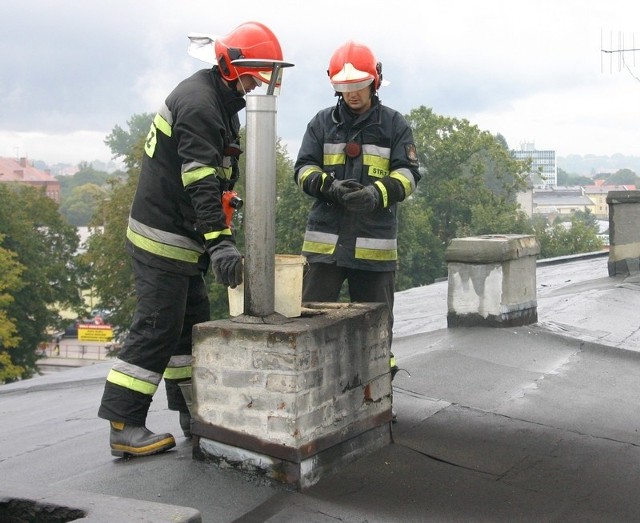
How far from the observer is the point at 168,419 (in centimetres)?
607

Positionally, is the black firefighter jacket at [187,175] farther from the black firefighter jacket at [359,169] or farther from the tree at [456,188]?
the tree at [456,188]

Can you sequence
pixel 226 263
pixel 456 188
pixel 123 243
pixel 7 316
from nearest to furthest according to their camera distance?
1. pixel 226 263
2. pixel 123 243
3. pixel 7 316
4. pixel 456 188

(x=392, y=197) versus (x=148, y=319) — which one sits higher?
(x=392, y=197)

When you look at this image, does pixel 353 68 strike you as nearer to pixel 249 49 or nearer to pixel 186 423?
pixel 249 49

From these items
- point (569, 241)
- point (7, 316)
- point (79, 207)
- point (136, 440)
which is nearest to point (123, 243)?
point (7, 316)

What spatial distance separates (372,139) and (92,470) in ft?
7.72

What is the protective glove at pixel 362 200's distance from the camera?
5.17m

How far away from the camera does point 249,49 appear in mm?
4680

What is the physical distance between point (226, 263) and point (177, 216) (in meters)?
0.52

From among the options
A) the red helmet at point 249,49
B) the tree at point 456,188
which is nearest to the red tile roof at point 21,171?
the tree at point 456,188

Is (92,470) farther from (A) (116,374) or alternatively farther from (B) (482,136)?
(B) (482,136)

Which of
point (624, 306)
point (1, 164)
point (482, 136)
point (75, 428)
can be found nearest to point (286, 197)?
point (482, 136)

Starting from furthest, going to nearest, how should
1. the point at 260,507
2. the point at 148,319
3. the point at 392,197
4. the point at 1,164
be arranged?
1. the point at 1,164
2. the point at 392,197
3. the point at 148,319
4. the point at 260,507

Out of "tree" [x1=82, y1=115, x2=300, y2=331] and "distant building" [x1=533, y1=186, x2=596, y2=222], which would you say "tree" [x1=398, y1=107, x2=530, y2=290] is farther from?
"distant building" [x1=533, y1=186, x2=596, y2=222]
